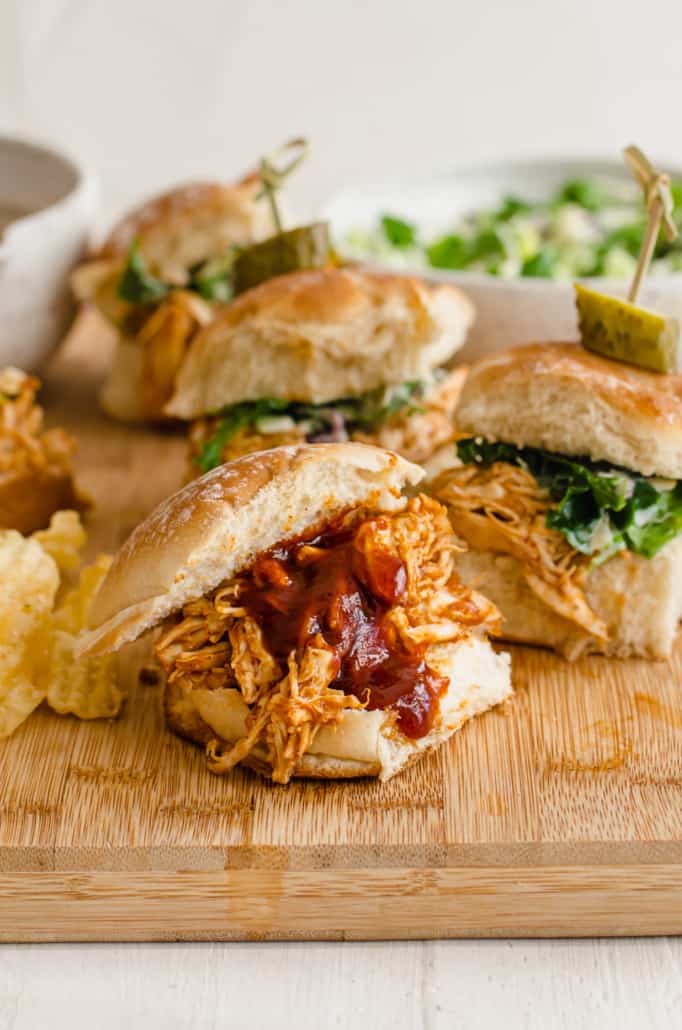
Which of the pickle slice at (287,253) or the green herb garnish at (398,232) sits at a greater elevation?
the pickle slice at (287,253)

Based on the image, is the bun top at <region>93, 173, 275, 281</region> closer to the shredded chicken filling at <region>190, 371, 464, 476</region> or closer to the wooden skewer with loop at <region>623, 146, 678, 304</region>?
the shredded chicken filling at <region>190, 371, 464, 476</region>

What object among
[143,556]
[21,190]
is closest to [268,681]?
A: [143,556]

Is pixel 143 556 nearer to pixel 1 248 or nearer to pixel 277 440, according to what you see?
pixel 277 440

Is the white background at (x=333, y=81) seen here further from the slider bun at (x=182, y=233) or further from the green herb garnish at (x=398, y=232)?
the slider bun at (x=182, y=233)

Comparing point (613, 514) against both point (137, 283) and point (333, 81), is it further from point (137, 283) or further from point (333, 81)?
point (333, 81)

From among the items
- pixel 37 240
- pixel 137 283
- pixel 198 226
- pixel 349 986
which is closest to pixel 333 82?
pixel 198 226

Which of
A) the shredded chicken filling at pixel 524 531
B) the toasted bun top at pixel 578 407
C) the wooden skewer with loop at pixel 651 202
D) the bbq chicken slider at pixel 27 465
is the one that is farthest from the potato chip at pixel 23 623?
the wooden skewer with loop at pixel 651 202
